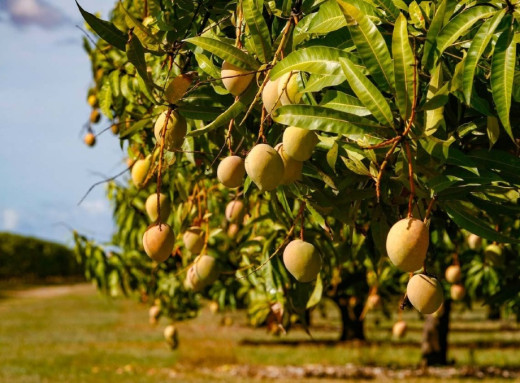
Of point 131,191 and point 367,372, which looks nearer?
point 131,191

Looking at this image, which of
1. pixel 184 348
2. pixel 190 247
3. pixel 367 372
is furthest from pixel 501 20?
pixel 184 348

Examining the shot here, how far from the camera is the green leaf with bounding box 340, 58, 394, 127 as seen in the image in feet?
3.53

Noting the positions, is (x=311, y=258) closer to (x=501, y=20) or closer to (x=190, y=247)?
(x=501, y=20)

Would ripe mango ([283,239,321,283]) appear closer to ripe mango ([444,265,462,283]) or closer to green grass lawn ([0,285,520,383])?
ripe mango ([444,265,462,283])

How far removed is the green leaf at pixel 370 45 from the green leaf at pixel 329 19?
0.12 meters

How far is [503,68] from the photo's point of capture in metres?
1.08

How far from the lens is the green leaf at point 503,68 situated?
1073mm

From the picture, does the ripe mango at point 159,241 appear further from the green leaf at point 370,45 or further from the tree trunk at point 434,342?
the tree trunk at point 434,342

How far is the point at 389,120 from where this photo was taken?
42.7 inches

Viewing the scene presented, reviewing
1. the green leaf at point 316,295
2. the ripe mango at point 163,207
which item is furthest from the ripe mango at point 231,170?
the green leaf at point 316,295

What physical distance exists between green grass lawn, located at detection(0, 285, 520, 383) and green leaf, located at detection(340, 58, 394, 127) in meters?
6.16

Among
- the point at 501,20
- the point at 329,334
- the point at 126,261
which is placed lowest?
the point at 329,334

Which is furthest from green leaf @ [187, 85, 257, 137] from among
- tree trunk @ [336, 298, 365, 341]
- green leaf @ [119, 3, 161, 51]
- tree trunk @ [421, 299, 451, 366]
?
tree trunk @ [336, 298, 365, 341]

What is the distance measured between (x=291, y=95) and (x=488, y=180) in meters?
0.36
